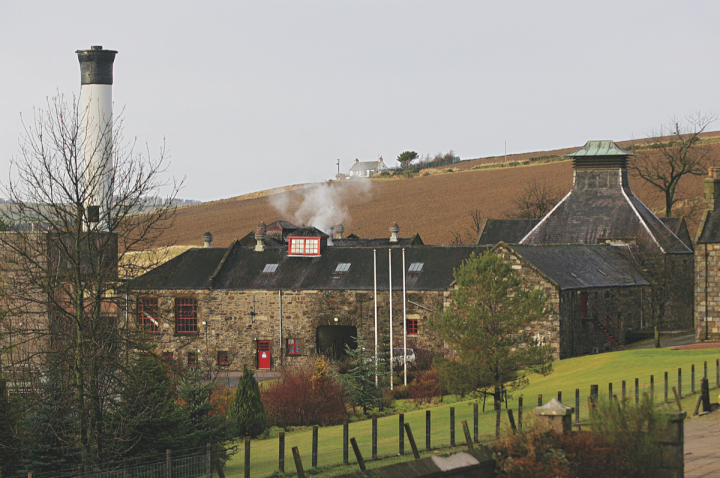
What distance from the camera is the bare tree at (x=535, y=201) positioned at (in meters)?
76.8

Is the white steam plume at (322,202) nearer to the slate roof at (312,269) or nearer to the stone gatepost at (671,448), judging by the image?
the slate roof at (312,269)

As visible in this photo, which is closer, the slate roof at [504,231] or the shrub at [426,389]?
the shrub at [426,389]

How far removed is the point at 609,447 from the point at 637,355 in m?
23.1

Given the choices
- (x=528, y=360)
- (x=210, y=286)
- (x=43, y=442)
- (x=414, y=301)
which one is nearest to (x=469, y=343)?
(x=528, y=360)

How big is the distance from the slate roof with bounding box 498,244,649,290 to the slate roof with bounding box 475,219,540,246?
36.4ft

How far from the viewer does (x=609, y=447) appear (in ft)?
42.2

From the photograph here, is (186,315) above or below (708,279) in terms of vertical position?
below

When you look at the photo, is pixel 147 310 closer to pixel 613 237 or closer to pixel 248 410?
pixel 248 410

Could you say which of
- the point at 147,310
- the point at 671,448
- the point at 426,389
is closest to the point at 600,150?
the point at 426,389

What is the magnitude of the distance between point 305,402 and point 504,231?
3231 centimetres

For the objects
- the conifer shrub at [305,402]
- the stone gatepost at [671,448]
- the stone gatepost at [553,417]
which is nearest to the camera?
the stone gatepost at [553,417]

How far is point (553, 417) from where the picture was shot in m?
12.9

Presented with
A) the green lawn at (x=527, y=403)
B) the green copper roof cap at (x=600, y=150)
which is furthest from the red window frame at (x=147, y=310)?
the green copper roof cap at (x=600, y=150)

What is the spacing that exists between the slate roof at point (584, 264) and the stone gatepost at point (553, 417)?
2580cm
